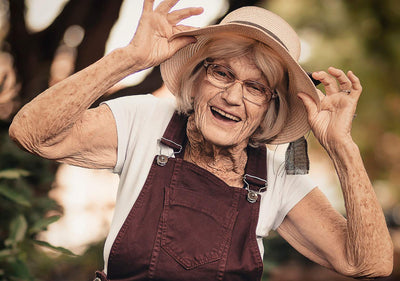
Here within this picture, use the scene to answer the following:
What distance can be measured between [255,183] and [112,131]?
624 mm

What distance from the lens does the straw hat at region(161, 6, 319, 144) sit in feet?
6.26

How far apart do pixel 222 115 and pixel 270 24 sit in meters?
0.40

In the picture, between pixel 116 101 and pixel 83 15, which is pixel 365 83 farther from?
pixel 116 101

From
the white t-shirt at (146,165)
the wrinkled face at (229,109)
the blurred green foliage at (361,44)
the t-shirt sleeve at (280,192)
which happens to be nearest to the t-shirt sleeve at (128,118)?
the white t-shirt at (146,165)

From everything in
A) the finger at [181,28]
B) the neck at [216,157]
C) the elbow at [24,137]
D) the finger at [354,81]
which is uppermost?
the finger at [181,28]

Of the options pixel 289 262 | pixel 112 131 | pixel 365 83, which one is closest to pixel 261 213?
pixel 112 131

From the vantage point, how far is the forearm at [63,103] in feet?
5.66

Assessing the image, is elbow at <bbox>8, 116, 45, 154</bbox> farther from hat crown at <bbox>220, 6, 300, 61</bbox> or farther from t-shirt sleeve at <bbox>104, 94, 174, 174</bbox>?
hat crown at <bbox>220, 6, 300, 61</bbox>

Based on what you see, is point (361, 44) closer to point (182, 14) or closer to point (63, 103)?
point (182, 14)

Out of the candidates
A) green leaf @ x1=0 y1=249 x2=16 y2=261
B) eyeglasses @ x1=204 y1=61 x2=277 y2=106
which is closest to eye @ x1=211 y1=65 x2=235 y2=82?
eyeglasses @ x1=204 y1=61 x2=277 y2=106

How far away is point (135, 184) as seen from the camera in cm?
202

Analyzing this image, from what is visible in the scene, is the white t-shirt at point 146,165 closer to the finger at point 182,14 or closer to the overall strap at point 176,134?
the overall strap at point 176,134

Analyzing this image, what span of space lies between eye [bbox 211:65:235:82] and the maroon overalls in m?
0.24

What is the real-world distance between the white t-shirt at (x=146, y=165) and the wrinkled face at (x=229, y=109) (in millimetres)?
195
